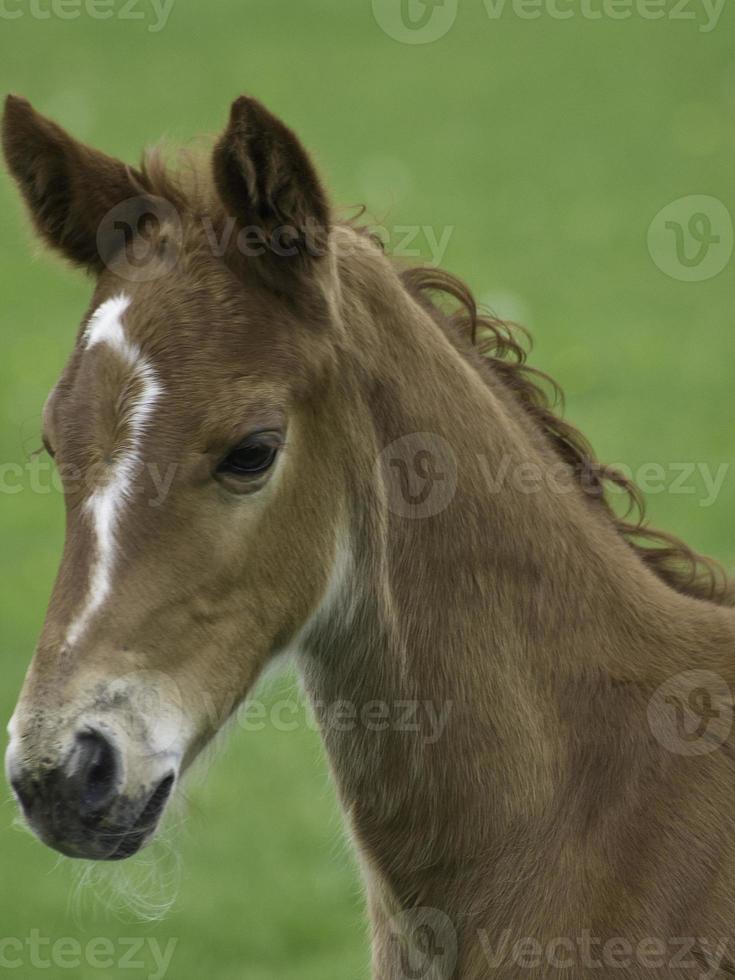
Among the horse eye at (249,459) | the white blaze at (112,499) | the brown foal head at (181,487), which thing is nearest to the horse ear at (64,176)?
the brown foal head at (181,487)

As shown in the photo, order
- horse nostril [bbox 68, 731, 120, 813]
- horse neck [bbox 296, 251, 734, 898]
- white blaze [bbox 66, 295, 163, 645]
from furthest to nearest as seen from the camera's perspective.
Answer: horse neck [bbox 296, 251, 734, 898] < white blaze [bbox 66, 295, 163, 645] < horse nostril [bbox 68, 731, 120, 813]

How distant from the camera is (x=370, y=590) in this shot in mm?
3387

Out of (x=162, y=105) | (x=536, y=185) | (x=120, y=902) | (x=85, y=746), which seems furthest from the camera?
(x=162, y=105)

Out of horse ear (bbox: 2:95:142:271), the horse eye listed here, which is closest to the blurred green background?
horse ear (bbox: 2:95:142:271)

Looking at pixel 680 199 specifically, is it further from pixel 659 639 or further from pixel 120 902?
pixel 659 639

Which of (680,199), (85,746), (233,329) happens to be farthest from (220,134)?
(680,199)

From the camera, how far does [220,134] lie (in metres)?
3.20

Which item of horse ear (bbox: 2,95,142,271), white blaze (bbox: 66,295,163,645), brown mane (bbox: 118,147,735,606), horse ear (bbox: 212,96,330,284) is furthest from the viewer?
brown mane (bbox: 118,147,735,606)

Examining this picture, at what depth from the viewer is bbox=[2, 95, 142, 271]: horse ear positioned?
3.49 meters

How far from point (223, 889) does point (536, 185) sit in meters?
10.2

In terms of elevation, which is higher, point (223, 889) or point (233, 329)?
point (233, 329)

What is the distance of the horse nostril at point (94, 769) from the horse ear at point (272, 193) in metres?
1.05

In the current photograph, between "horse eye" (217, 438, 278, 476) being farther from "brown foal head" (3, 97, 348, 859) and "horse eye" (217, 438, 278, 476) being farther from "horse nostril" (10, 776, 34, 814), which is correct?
"horse nostril" (10, 776, 34, 814)

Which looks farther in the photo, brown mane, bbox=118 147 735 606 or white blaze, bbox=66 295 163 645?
brown mane, bbox=118 147 735 606
